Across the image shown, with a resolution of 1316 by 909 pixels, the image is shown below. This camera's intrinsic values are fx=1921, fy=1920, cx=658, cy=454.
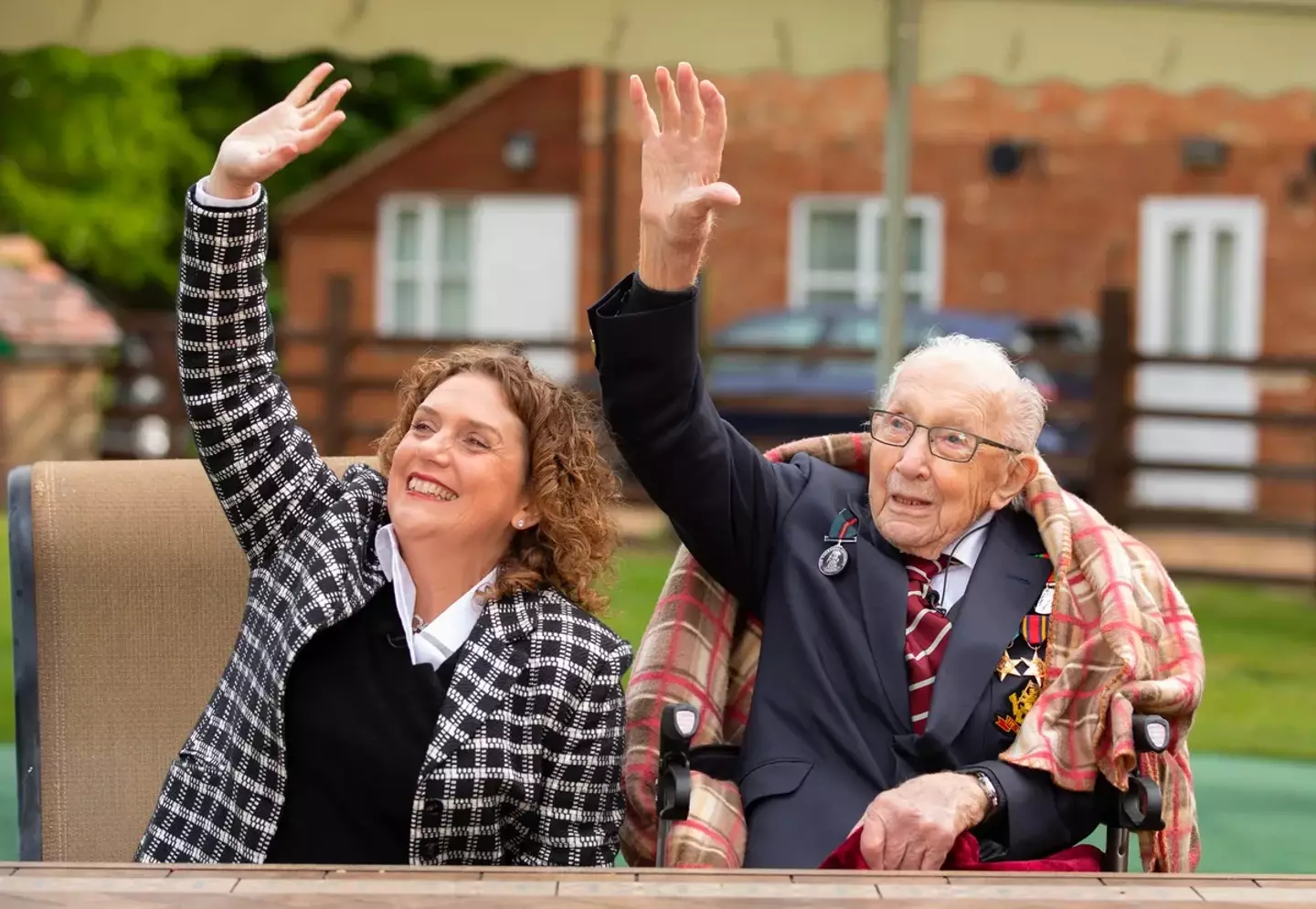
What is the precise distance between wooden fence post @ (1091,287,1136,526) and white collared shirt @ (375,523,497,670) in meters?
9.03

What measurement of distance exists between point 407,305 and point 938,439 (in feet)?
57.7

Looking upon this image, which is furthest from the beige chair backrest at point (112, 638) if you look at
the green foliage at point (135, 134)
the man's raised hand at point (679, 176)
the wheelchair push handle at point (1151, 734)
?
the green foliage at point (135, 134)

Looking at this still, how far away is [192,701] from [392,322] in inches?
687

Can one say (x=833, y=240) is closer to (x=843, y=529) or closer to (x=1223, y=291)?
(x=1223, y=291)

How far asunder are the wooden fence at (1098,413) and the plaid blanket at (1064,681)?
7.19m

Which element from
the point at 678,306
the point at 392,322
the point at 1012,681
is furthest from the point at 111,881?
the point at 392,322

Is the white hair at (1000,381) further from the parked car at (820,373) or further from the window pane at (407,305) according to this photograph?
the window pane at (407,305)

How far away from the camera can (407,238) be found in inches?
797

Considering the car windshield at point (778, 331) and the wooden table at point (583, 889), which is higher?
the car windshield at point (778, 331)

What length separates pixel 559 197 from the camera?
18.8m

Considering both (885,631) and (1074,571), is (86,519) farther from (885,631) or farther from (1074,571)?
(1074,571)

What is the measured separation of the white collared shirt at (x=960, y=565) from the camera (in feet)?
9.94

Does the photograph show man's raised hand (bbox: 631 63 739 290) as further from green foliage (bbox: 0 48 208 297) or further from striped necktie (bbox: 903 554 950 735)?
green foliage (bbox: 0 48 208 297)

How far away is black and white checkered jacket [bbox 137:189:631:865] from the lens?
2.53 m
